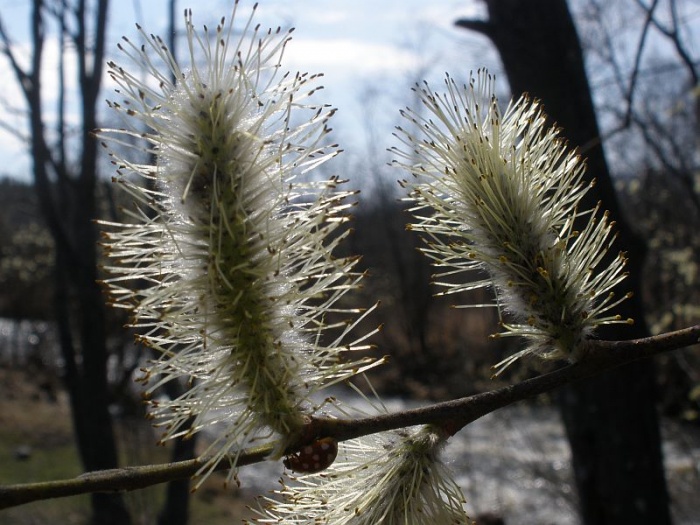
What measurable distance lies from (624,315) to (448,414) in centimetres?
286

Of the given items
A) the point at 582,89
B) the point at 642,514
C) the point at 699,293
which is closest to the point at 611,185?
the point at 582,89

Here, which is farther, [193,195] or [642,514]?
[642,514]

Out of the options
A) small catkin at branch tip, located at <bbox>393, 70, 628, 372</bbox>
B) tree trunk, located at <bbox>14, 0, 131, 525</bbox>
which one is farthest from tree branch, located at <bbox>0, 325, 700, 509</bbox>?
tree trunk, located at <bbox>14, 0, 131, 525</bbox>

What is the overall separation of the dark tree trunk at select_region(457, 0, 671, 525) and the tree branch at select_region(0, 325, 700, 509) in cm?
263

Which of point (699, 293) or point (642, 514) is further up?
point (699, 293)

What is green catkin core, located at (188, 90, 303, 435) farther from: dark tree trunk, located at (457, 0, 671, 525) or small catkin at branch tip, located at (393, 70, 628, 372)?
dark tree trunk, located at (457, 0, 671, 525)

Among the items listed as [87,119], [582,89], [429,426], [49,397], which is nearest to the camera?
[429,426]

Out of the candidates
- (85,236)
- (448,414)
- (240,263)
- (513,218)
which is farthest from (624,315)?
(85,236)

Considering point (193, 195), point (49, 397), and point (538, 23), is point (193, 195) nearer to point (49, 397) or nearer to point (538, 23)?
point (538, 23)

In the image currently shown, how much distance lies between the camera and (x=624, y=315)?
3.82m

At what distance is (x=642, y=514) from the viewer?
3994mm

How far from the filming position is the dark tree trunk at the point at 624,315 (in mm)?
3902

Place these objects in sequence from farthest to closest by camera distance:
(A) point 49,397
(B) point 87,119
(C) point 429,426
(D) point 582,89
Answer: (A) point 49,397 → (B) point 87,119 → (D) point 582,89 → (C) point 429,426

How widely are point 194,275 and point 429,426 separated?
506 millimetres
